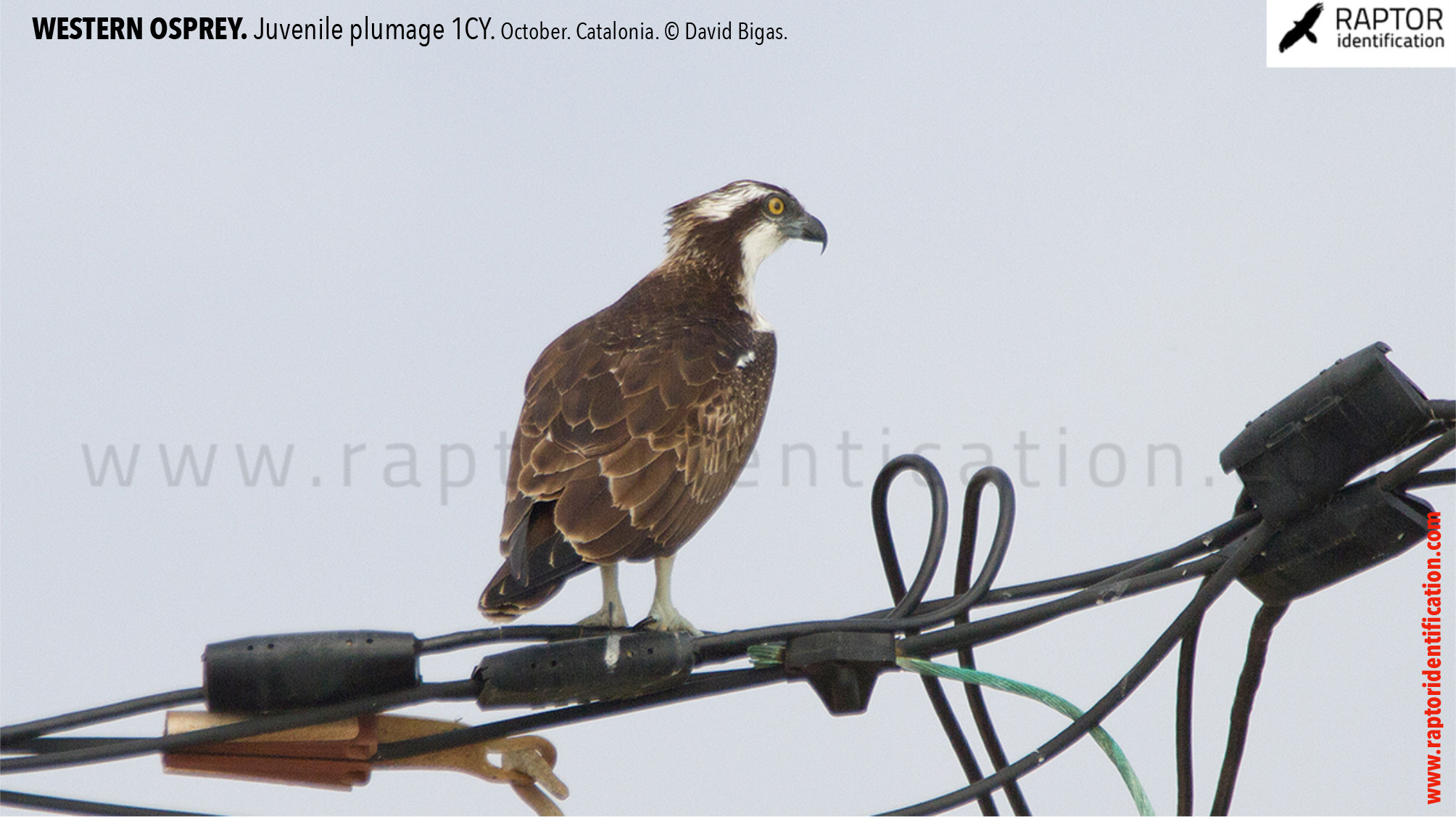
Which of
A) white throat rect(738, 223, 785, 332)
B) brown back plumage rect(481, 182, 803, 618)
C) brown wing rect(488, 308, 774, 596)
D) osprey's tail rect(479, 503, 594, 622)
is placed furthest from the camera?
white throat rect(738, 223, 785, 332)

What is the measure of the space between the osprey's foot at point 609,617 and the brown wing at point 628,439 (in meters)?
0.55

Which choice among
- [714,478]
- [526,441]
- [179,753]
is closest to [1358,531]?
[714,478]

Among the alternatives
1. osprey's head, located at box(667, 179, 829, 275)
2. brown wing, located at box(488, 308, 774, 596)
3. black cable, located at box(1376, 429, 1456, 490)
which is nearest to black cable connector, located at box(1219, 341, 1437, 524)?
black cable, located at box(1376, 429, 1456, 490)

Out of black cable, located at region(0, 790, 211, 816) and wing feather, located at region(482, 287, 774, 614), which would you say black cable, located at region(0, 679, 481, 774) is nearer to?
black cable, located at region(0, 790, 211, 816)

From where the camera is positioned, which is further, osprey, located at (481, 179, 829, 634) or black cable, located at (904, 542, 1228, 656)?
osprey, located at (481, 179, 829, 634)

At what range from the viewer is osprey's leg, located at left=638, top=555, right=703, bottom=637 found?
665 cm

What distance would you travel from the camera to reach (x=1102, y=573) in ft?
16.8

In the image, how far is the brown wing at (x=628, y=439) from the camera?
619 cm

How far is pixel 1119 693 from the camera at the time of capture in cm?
495

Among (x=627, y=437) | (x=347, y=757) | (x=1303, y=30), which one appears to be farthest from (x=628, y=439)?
(x=1303, y=30)

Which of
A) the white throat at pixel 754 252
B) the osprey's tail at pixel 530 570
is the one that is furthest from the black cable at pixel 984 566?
the white throat at pixel 754 252

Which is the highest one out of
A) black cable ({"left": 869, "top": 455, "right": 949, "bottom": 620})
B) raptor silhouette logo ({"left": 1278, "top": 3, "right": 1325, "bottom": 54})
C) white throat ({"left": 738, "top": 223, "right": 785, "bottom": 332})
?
raptor silhouette logo ({"left": 1278, "top": 3, "right": 1325, "bottom": 54})

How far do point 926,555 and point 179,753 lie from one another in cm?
264

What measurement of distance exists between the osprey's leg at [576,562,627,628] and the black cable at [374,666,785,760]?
5.70 ft
